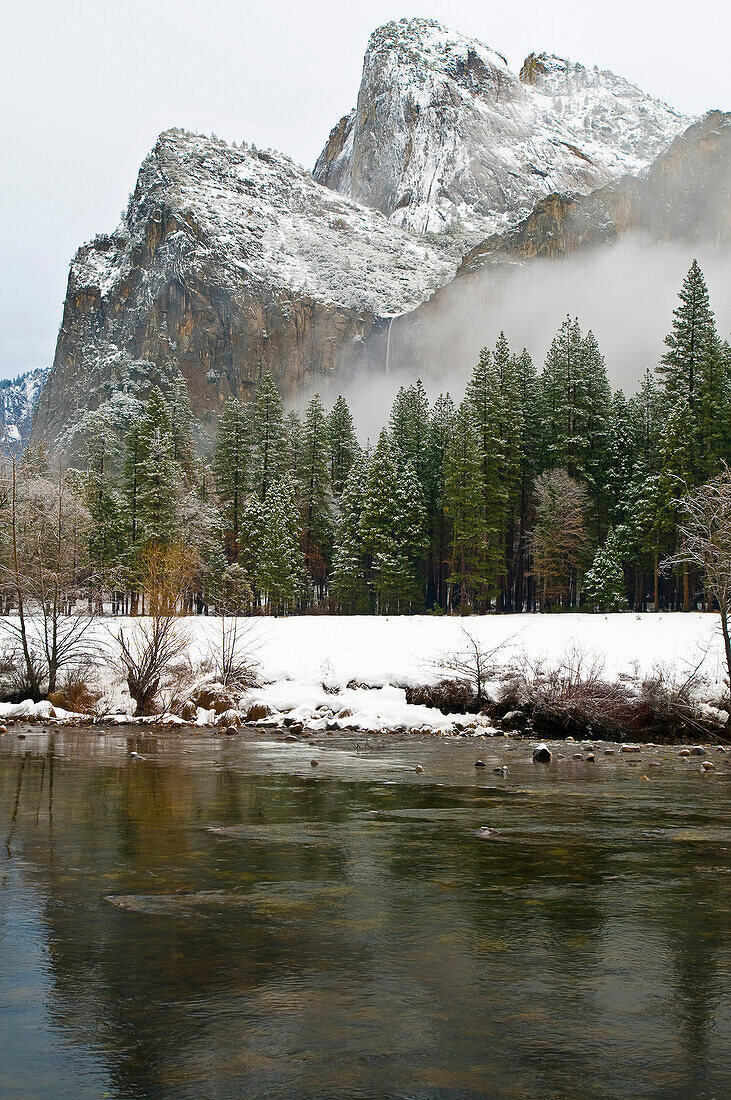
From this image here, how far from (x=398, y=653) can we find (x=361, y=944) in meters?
25.8

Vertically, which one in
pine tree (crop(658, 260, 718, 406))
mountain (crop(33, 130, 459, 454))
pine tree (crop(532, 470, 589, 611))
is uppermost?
mountain (crop(33, 130, 459, 454))

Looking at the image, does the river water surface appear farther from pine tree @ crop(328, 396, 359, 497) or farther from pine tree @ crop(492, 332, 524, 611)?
pine tree @ crop(328, 396, 359, 497)

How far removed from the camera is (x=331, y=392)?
7269 inches

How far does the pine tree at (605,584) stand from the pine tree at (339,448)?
85.1ft

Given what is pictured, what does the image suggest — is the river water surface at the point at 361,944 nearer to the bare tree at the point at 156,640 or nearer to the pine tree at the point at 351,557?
the bare tree at the point at 156,640

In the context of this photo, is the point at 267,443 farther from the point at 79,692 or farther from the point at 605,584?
the point at 79,692

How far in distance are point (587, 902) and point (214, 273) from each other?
187 m

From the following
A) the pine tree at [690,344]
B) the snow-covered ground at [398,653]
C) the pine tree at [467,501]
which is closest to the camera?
the snow-covered ground at [398,653]

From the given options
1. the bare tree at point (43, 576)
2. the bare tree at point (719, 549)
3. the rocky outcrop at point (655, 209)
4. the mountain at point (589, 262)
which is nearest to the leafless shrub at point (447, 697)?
the bare tree at point (719, 549)

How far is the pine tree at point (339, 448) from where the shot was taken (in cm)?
7488

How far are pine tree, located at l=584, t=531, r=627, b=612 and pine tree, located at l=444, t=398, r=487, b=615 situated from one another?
23.4ft

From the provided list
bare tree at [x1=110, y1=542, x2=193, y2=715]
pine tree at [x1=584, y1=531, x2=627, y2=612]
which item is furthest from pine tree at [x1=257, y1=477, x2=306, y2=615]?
bare tree at [x1=110, y1=542, x2=193, y2=715]

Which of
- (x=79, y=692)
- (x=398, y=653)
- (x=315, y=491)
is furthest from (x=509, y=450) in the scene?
(x=79, y=692)

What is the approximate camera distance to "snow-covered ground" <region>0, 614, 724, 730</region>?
28250 millimetres
